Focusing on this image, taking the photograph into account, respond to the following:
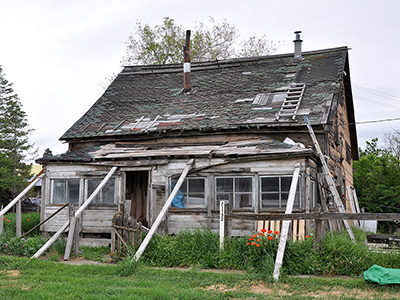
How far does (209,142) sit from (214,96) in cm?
348

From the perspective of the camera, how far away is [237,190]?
42.3ft

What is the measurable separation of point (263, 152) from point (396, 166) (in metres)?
13.7

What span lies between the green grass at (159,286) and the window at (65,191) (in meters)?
5.00

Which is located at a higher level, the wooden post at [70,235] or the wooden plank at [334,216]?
the wooden plank at [334,216]

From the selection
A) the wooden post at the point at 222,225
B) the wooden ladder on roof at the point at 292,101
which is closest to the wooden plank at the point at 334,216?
the wooden post at the point at 222,225

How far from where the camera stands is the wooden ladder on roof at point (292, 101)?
1484cm

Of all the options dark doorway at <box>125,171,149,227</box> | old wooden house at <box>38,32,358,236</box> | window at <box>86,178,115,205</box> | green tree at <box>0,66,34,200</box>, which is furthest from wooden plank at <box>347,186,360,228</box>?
green tree at <box>0,66,34,200</box>

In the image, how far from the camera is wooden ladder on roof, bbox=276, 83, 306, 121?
1484 centimetres

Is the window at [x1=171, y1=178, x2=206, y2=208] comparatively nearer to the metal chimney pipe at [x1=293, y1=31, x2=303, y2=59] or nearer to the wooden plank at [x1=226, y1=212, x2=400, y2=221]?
the wooden plank at [x1=226, y1=212, x2=400, y2=221]

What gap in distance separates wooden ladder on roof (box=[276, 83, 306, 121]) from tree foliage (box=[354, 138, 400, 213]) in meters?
8.38

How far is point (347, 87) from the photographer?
778 inches

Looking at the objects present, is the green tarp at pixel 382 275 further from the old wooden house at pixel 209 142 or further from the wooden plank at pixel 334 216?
the old wooden house at pixel 209 142

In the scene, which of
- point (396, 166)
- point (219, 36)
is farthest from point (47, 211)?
point (219, 36)

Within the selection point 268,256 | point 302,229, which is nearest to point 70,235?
point 268,256
